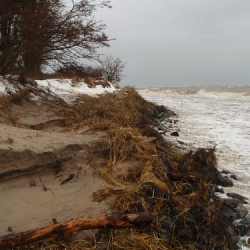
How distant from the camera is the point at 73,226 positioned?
2.85 m

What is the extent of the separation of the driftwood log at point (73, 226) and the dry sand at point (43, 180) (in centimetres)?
31

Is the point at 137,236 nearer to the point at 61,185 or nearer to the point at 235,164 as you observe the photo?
the point at 61,185

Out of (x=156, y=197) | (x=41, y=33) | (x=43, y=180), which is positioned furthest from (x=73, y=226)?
(x=41, y=33)

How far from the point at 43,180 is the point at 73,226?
58.3 inches

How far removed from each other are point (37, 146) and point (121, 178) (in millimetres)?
1404

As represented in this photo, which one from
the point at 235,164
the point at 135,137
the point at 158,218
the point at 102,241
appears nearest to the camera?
the point at 102,241

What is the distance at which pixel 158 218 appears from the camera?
3.30 meters

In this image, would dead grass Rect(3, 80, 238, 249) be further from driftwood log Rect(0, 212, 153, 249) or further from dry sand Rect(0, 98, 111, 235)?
dry sand Rect(0, 98, 111, 235)

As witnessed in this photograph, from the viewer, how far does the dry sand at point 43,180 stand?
328 cm

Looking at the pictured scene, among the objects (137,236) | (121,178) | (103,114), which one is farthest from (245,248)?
(103,114)

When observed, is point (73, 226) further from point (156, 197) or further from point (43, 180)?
point (43, 180)

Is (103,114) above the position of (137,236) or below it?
above

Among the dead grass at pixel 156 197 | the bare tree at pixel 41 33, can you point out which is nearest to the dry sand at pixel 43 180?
the dead grass at pixel 156 197

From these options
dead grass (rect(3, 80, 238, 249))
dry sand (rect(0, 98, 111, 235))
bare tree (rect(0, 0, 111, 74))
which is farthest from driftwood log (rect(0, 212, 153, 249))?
bare tree (rect(0, 0, 111, 74))
